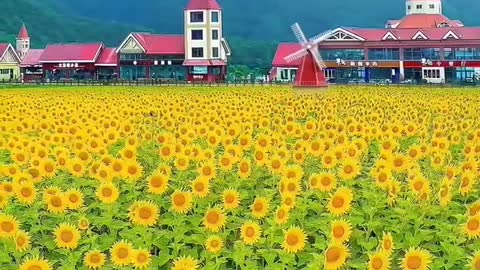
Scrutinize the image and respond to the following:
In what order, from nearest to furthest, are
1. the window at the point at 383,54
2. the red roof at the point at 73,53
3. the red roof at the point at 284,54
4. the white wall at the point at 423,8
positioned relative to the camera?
1. the window at the point at 383,54
2. the red roof at the point at 284,54
3. the red roof at the point at 73,53
4. the white wall at the point at 423,8

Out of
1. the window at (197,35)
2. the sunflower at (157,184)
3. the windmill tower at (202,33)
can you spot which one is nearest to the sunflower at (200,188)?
the sunflower at (157,184)

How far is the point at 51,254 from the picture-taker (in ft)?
22.9

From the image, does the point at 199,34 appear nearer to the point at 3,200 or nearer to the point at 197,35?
the point at 197,35

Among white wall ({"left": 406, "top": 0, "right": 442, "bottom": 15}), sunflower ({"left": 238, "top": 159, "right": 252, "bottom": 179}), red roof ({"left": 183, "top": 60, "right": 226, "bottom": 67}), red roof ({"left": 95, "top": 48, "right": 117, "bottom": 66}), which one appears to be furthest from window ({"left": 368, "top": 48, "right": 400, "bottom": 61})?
sunflower ({"left": 238, "top": 159, "right": 252, "bottom": 179})

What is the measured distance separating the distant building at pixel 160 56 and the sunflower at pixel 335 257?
62234 mm

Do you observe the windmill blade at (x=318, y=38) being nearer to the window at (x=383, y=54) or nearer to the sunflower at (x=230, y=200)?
the window at (x=383, y=54)

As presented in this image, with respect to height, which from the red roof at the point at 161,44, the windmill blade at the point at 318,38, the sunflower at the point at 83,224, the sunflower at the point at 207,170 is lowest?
the sunflower at the point at 83,224

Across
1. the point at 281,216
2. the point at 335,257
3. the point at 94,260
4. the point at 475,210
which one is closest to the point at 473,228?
the point at 475,210

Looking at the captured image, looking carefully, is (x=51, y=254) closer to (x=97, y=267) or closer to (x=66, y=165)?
(x=97, y=267)

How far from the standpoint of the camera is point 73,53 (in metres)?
72.8

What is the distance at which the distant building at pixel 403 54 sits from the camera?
206ft

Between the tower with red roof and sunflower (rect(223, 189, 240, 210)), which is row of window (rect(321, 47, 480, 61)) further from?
sunflower (rect(223, 189, 240, 210))

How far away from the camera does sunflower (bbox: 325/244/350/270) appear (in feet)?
17.9

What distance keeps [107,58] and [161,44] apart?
5334 mm
